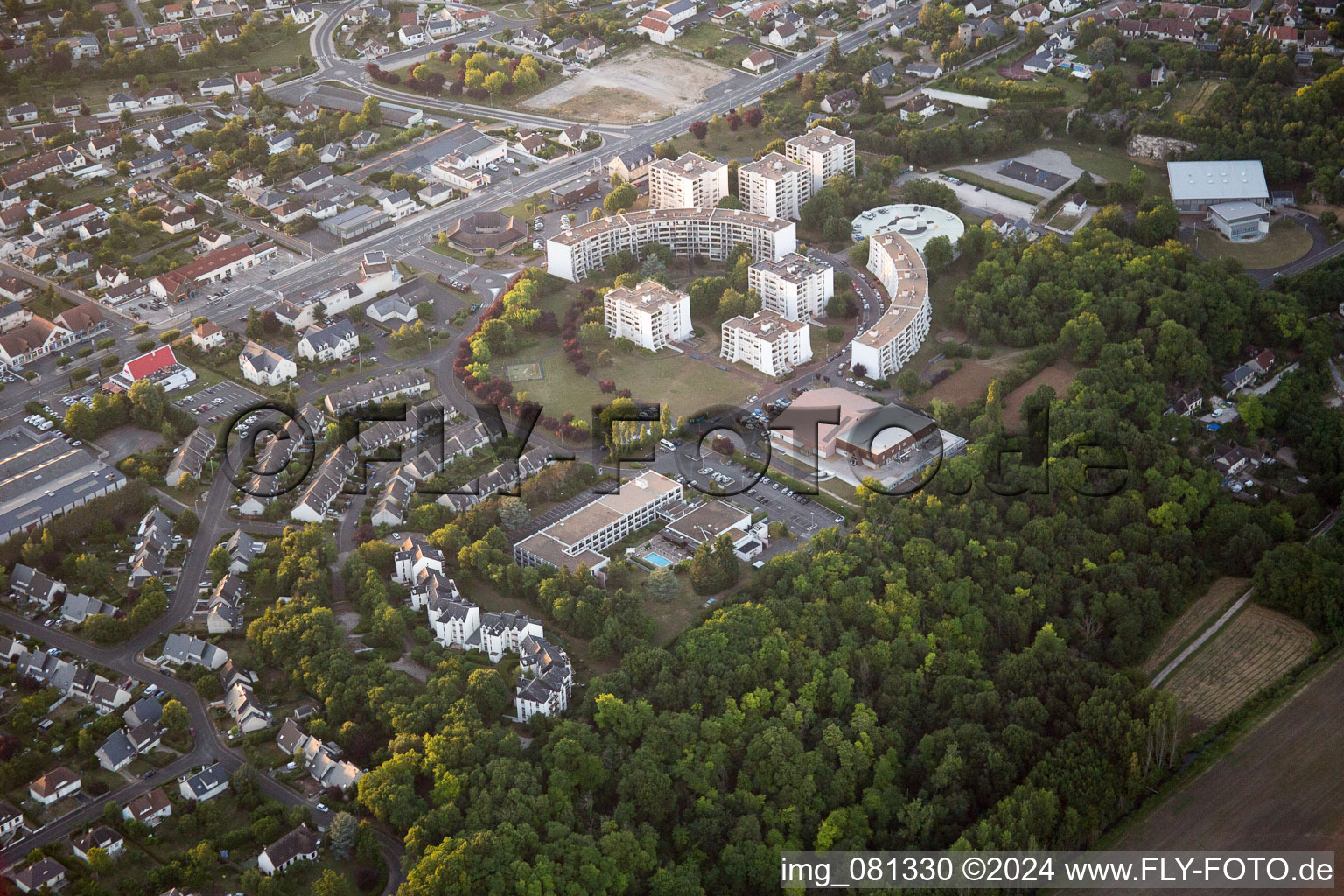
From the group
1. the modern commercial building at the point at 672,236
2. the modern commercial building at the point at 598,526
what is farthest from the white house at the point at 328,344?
the modern commercial building at the point at 598,526

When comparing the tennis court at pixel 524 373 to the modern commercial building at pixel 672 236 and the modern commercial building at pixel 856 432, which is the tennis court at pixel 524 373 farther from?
the modern commercial building at pixel 856 432

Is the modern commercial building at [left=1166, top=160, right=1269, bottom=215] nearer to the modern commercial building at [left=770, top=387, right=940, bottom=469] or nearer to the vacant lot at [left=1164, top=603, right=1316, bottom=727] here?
the modern commercial building at [left=770, top=387, right=940, bottom=469]

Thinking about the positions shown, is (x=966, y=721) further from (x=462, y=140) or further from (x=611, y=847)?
(x=462, y=140)

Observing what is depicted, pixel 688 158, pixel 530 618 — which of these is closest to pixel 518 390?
pixel 530 618

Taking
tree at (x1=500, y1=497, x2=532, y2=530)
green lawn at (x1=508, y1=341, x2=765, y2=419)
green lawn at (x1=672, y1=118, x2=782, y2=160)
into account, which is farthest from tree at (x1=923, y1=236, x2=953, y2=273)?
tree at (x1=500, y1=497, x2=532, y2=530)

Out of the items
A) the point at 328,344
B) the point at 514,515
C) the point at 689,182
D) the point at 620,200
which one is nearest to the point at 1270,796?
the point at 514,515

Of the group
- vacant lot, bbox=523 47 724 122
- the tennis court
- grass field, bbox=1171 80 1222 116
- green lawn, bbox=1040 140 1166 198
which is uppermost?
grass field, bbox=1171 80 1222 116

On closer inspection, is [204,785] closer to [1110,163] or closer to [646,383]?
[646,383]

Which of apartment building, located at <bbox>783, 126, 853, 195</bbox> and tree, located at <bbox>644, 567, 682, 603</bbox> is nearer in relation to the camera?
tree, located at <bbox>644, 567, 682, 603</bbox>
